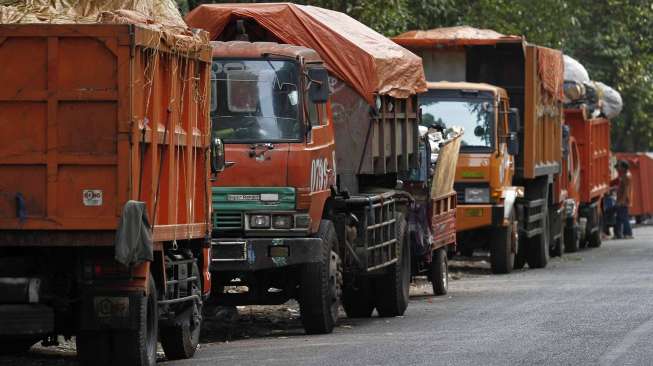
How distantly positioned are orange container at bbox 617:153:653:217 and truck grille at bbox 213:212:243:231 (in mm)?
34389

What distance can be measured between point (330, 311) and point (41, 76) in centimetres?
508

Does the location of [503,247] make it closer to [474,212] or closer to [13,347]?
[474,212]

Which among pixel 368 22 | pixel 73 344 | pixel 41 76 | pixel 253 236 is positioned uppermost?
pixel 368 22

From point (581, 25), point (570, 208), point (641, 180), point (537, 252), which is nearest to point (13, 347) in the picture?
point (537, 252)

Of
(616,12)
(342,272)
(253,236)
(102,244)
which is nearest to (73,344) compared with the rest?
(253,236)

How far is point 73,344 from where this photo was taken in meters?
14.6

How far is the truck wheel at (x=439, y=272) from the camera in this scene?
21078 mm

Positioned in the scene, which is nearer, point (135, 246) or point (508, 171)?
point (135, 246)

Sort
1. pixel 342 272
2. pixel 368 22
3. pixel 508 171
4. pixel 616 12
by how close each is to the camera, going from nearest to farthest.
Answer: pixel 342 272 < pixel 508 171 < pixel 368 22 < pixel 616 12

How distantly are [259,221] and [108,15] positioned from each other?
3865 millimetres

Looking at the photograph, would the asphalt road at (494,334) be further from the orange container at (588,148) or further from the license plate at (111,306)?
the orange container at (588,148)

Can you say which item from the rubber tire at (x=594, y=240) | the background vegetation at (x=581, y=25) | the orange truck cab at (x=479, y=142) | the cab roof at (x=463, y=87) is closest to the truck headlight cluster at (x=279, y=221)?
the orange truck cab at (x=479, y=142)

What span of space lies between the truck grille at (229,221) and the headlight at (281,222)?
30cm

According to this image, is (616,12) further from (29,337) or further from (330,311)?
(29,337)
